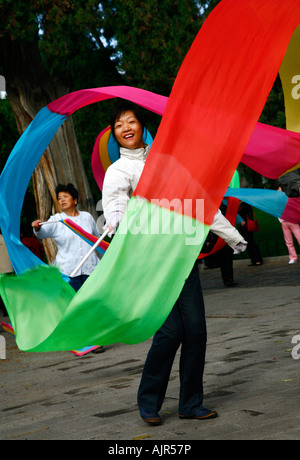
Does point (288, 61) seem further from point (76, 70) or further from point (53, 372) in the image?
point (76, 70)

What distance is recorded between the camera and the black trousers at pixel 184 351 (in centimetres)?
450

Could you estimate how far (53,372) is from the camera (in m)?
6.79

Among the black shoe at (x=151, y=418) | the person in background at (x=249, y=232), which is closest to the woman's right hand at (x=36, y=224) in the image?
the black shoe at (x=151, y=418)

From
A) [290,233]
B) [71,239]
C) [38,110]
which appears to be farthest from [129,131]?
[290,233]

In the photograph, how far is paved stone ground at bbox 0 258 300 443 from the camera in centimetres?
428

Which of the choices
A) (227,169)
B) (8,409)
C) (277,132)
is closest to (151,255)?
(227,169)

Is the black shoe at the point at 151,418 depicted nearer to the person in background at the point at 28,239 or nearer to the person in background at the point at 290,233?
the person in background at the point at 28,239

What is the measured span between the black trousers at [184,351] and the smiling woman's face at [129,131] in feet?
3.20

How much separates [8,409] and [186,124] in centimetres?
278

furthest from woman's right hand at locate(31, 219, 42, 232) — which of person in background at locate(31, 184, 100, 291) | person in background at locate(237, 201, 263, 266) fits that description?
person in background at locate(237, 201, 263, 266)

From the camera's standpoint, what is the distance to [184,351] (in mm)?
4590

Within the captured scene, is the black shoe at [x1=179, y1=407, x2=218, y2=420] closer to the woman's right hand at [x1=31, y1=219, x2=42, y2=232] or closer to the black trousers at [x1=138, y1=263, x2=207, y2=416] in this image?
the black trousers at [x1=138, y1=263, x2=207, y2=416]

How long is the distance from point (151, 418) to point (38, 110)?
9.47m

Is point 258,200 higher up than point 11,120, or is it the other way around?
point 11,120
